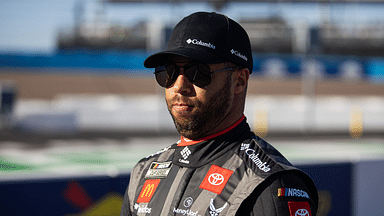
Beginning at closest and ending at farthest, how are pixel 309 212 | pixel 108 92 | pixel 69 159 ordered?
pixel 309 212 → pixel 69 159 → pixel 108 92

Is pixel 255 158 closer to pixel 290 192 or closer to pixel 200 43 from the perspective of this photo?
pixel 290 192

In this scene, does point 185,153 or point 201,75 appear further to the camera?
point 185,153

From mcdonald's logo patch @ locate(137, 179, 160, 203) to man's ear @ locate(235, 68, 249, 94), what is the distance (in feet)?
1.68

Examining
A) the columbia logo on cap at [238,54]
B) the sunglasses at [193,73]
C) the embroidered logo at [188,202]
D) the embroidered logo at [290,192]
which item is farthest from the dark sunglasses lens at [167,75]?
the embroidered logo at [290,192]

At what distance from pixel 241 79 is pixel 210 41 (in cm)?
22

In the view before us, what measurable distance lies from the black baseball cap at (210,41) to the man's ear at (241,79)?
28mm

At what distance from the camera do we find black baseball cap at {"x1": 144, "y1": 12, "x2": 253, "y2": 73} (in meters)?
1.73

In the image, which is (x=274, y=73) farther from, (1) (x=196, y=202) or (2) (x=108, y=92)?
(2) (x=108, y=92)

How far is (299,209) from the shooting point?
156cm

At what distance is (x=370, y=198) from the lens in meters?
5.94

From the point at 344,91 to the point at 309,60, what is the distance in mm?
24028

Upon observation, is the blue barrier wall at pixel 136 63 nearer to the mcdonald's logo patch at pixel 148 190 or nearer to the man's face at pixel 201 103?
A: the mcdonald's logo patch at pixel 148 190

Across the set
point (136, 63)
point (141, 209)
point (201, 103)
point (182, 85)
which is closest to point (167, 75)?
point (182, 85)

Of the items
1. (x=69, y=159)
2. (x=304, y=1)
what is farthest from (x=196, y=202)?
(x=304, y=1)
